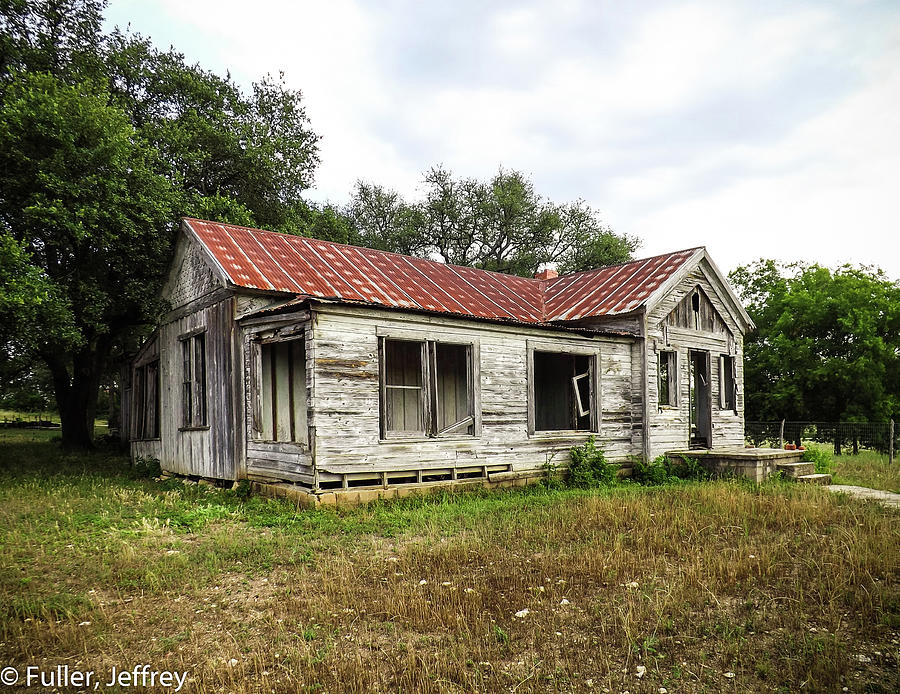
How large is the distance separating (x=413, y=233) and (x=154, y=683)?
39.0 metres

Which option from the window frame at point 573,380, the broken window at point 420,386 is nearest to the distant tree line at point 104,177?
the broken window at point 420,386

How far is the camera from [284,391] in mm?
13875

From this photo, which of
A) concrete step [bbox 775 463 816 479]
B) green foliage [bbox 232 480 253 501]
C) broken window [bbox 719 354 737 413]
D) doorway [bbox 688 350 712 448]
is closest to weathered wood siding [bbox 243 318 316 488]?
green foliage [bbox 232 480 253 501]

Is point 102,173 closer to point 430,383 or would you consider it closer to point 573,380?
point 430,383

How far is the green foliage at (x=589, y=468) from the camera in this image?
14.9 m

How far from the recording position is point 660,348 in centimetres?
1752

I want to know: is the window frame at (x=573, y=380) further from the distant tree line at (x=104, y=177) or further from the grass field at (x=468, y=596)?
the distant tree line at (x=104, y=177)

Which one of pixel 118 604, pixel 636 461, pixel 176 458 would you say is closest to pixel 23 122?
pixel 176 458

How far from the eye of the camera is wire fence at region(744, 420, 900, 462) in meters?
22.0

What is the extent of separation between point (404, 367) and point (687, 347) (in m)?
8.46

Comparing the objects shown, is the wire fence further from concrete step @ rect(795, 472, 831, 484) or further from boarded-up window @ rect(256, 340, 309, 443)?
boarded-up window @ rect(256, 340, 309, 443)

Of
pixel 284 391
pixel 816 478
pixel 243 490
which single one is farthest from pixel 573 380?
pixel 243 490

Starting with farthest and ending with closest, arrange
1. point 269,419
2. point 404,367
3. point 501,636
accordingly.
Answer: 1. point 404,367
2. point 269,419
3. point 501,636

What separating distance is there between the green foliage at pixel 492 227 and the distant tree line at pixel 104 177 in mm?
8295
